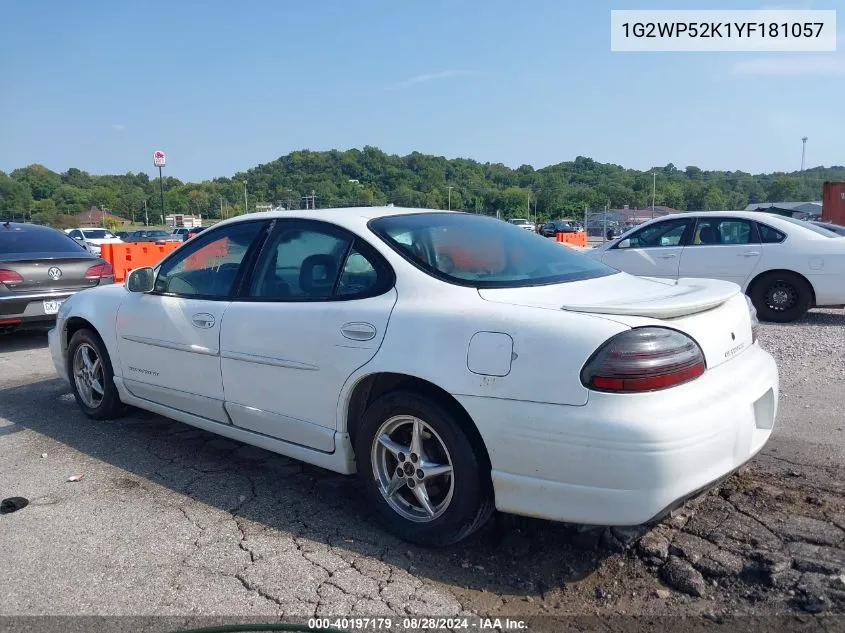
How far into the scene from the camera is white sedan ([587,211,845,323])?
8508 millimetres

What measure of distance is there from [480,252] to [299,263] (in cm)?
100

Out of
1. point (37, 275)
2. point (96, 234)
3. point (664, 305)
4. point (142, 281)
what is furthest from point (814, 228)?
point (96, 234)

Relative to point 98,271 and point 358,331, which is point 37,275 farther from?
point 358,331

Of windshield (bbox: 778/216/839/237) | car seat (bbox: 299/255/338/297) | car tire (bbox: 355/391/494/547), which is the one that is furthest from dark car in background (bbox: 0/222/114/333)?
windshield (bbox: 778/216/839/237)

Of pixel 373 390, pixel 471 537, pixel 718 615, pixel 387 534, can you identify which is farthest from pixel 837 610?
pixel 373 390

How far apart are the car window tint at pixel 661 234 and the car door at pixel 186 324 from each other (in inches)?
264

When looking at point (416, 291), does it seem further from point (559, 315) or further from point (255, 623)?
point (255, 623)

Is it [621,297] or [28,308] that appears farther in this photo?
[28,308]

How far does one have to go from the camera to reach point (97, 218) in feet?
208

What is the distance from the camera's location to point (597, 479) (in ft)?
8.82

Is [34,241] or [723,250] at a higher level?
[34,241]

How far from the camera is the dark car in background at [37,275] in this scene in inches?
310

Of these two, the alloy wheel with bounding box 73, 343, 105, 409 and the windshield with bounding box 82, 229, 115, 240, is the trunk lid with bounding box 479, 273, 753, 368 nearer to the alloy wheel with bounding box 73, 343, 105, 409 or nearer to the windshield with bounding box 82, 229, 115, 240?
the alloy wheel with bounding box 73, 343, 105, 409

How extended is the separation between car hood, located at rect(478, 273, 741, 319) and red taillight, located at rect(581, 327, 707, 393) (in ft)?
0.47
